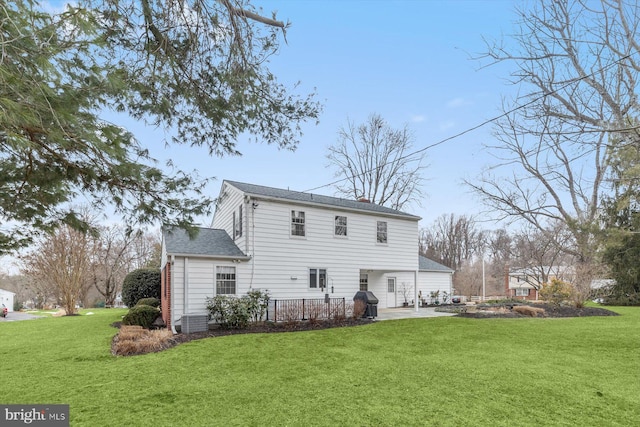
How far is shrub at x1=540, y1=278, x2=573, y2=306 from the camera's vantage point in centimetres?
1681

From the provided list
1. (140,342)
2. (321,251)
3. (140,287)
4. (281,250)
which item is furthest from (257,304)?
(140,287)

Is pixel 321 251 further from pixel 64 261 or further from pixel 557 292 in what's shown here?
pixel 64 261

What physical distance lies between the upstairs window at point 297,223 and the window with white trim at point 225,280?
2.97 m

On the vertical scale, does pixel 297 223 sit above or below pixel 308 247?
above

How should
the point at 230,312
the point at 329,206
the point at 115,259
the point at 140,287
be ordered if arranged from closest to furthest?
the point at 230,312, the point at 329,206, the point at 140,287, the point at 115,259

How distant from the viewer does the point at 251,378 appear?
612 cm

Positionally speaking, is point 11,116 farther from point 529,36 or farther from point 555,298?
point 555,298

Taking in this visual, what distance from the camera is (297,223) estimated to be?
15.1 m

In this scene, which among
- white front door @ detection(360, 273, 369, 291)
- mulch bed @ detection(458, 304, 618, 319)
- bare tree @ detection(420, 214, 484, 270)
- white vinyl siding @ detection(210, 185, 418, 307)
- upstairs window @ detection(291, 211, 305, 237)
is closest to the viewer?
white vinyl siding @ detection(210, 185, 418, 307)

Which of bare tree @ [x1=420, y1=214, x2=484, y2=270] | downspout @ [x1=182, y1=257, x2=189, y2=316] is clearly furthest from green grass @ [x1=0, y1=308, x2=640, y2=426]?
bare tree @ [x1=420, y1=214, x2=484, y2=270]

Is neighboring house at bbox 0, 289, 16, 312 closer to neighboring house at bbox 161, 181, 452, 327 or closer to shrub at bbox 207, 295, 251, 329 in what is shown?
neighboring house at bbox 161, 181, 452, 327

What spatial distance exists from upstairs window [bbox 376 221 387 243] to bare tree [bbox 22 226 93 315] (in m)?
15.7

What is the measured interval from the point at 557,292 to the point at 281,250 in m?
13.0

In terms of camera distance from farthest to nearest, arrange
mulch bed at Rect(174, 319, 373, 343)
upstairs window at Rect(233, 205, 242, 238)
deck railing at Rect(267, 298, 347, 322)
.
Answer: upstairs window at Rect(233, 205, 242, 238), deck railing at Rect(267, 298, 347, 322), mulch bed at Rect(174, 319, 373, 343)
